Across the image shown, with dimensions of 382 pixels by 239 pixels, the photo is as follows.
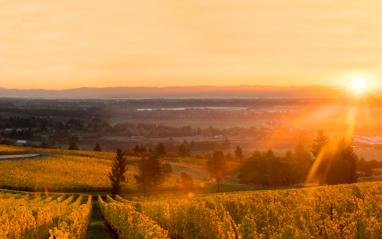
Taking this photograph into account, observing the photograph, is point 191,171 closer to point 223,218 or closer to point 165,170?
point 165,170

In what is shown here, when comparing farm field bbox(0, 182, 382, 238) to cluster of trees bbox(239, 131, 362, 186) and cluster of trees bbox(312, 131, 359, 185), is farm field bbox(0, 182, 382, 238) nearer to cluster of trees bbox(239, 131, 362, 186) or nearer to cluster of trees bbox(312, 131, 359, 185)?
cluster of trees bbox(312, 131, 359, 185)

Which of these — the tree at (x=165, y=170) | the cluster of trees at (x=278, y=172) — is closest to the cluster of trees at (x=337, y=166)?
the cluster of trees at (x=278, y=172)

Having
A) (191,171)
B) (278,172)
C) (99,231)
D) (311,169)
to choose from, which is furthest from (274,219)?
(191,171)

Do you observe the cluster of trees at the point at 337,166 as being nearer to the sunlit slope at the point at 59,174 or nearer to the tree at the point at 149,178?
the sunlit slope at the point at 59,174

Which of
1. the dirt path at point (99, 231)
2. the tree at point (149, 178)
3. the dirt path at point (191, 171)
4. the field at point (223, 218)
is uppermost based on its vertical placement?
the field at point (223, 218)

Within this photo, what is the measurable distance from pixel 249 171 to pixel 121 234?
225 ft

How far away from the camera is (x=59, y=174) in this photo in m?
82.5

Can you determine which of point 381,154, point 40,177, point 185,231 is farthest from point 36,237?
point 381,154

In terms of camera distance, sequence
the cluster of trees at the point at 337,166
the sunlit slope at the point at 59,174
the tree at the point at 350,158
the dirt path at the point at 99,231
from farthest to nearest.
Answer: the cluster of trees at the point at 337,166, the tree at the point at 350,158, the sunlit slope at the point at 59,174, the dirt path at the point at 99,231

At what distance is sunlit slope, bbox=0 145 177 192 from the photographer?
226 feet

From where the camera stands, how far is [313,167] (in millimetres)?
82938

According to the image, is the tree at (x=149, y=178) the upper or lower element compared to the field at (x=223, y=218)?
lower

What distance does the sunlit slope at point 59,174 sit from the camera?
6881 centimetres

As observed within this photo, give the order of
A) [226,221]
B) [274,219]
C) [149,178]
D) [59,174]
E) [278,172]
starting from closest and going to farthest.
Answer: [226,221], [274,219], [149,178], [278,172], [59,174]
